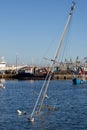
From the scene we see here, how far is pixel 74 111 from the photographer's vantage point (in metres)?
57.7

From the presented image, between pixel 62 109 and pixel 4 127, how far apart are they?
1698cm

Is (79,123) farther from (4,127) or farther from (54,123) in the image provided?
(4,127)

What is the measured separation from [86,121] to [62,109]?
12.4m

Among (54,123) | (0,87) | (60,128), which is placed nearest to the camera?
(60,128)

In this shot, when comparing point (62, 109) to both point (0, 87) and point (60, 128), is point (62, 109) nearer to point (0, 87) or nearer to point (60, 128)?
point (60, 128)

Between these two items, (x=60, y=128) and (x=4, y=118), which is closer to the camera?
(x=60, y=128)

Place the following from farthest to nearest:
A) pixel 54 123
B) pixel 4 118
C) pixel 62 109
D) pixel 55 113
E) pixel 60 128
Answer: pixel 62 109, pixel 55 113, pixel 4 118, pixel 54 123, pixel 60 128

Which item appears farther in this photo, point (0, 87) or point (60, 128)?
point (0, 87)

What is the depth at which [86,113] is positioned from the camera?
5503cm

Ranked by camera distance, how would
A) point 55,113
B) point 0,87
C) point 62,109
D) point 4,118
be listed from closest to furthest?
1. point 4,118
2. point 55,113
3. point 62,109
4. point 0,87

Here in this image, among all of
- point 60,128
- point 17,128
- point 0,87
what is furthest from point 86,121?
point 0,87

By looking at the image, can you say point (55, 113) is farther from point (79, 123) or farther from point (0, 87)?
point (0, 87)

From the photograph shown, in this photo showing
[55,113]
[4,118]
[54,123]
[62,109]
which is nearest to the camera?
[54,123]

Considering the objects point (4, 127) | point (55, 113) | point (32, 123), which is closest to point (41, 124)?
point (32, 123)
